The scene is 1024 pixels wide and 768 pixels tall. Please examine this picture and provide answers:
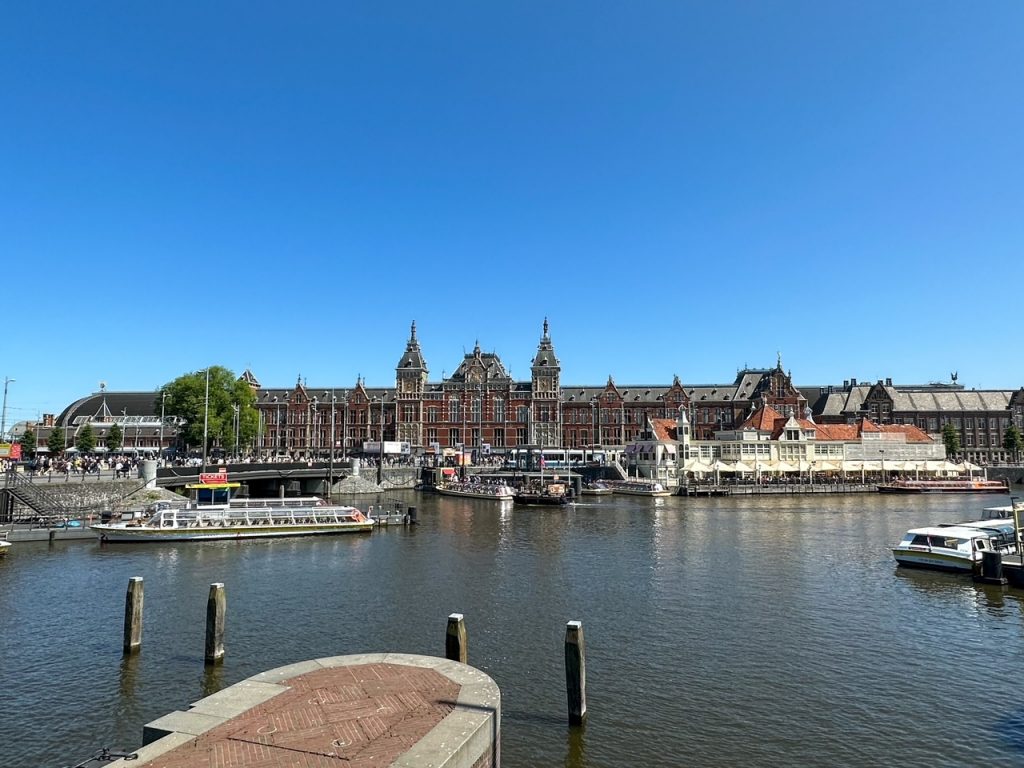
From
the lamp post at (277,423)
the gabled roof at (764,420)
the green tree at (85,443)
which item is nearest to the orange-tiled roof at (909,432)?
the gabled roof at (764,420)

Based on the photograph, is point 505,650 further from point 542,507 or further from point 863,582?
point 542,507

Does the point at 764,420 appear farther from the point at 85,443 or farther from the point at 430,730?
the point at 85,443

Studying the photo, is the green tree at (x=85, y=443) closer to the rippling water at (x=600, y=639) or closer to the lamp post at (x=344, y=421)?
the lamp post at (x=344, y=421)

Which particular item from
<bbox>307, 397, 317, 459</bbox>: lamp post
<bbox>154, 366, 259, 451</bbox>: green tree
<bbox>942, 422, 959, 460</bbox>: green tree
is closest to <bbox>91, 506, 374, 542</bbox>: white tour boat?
<bbox>154, 366, 259, 451</bbox>: green tree

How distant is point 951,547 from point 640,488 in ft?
179

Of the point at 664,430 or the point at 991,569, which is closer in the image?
the point at 991,569

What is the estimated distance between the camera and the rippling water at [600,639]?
58.0 feet

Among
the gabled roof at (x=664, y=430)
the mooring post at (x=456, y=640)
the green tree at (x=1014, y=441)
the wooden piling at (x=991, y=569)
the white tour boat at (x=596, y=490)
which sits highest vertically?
the gabled roof at (x=664, y=430)

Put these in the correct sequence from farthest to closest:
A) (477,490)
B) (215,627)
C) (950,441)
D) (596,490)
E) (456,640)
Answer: (950,441)
(596,490)
(477,490)
(215,627)
(456,640)

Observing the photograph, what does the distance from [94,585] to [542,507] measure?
50.7 m

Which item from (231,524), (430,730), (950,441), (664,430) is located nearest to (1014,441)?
(950,441)

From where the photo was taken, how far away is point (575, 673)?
1814 cm

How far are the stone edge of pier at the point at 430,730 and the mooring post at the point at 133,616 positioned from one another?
1116cm

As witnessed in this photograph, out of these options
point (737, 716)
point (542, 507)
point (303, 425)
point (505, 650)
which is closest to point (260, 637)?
point (505, 650)
